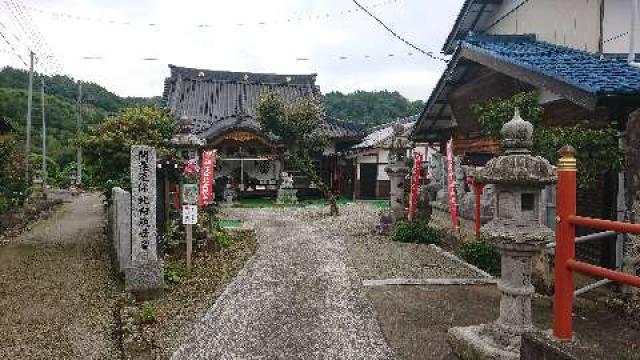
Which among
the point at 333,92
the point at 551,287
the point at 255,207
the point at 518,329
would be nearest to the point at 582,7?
the point at 551,287

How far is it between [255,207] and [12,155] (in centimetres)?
1053

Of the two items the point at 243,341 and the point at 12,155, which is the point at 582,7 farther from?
the point at 12,155

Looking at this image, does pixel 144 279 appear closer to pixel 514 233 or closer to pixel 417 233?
pixel 514 233

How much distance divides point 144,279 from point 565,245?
656 centimetres

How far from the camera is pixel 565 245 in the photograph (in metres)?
3.77

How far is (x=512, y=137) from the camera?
5.19 metres

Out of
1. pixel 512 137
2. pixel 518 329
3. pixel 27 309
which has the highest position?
pixel 512 137

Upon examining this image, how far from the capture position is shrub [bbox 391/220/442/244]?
1298 centimetres

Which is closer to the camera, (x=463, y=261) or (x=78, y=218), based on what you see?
(x=463, y=261)

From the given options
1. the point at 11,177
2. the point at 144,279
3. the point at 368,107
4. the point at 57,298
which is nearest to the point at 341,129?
the point at 11,177

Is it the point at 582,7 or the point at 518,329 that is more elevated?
the point at 582,7

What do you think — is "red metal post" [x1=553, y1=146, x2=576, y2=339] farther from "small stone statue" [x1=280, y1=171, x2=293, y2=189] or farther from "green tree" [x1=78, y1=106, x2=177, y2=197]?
"small stone statue" [x1=280, y1=171, x2=293, y2=189]

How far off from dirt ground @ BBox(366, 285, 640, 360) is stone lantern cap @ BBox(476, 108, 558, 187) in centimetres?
164

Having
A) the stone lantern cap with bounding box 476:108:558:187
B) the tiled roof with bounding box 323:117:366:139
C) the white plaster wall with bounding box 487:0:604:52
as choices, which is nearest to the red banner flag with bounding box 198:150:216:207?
the stone lantern cap with bounding box 476:108:558:187
